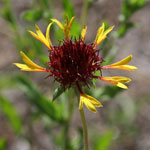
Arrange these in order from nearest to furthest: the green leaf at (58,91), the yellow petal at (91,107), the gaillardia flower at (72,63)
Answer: the yellow petal at (91,107) < the green leaf at (58,91) < the gaillardia flower at (72,63)

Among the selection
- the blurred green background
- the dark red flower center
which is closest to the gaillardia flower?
the dark red flower center

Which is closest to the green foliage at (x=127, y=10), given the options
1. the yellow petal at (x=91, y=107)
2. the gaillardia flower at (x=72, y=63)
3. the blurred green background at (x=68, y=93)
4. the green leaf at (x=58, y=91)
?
the blurred green background at (x=68, y=93)

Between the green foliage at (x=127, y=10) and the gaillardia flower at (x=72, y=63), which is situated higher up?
the green foliage at (x=127, y=10)

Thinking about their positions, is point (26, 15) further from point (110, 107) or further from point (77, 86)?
point (110, 107)

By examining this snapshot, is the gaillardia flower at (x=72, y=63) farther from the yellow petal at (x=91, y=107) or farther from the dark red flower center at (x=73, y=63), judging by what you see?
the yellow petal at (x=91, y=107)

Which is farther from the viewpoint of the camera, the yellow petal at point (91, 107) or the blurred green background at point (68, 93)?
the blurred green background at point (68, 93)

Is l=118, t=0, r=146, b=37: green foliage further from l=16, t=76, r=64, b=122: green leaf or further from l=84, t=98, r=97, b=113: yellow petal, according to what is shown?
l=84, t=98, r=97, b=113: yellow petal

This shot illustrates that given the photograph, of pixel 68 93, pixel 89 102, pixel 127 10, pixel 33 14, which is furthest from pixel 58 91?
pixel 127 10
